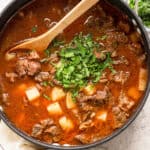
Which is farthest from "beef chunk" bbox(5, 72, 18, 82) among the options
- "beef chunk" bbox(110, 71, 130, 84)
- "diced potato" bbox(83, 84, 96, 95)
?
"beef chunk" bbox(110, 71, 130, 84)

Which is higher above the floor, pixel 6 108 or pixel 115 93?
pixel 6 108

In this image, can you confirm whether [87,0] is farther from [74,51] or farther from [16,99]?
[16,99]

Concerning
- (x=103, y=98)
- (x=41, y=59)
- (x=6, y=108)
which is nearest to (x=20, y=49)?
(x=41, y=59)

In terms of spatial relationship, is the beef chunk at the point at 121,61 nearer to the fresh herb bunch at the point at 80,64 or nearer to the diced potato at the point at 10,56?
the fresh herb bunch at the point at 80,64

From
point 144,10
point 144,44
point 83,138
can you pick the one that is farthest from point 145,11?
point 83,138

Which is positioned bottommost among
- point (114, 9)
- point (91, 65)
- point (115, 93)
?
point (115, 93)

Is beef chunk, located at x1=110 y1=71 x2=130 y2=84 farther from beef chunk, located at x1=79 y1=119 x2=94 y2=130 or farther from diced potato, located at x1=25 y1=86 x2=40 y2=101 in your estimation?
diced potato, located at x1=25 y1=86 x2=40 y2=101
